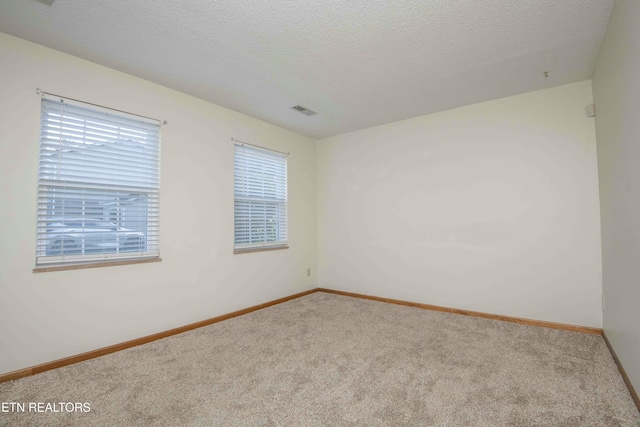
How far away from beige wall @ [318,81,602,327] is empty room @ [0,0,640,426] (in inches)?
1.0

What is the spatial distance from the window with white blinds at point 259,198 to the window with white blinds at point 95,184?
3.45 feet

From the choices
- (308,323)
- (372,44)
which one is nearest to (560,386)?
(308,323)

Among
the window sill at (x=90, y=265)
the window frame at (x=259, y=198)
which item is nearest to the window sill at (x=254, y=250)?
the window frame at (x=259, y=198)

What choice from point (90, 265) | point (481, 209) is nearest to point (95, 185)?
point (90, 265)

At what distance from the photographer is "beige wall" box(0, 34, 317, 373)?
7.05ft

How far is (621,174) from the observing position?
1982 millimetres

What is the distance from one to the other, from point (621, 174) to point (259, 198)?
11.9 feet

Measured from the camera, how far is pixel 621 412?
1646mm

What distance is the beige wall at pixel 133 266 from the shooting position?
2148mm

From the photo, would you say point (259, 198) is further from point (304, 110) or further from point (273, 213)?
point (304, 110)

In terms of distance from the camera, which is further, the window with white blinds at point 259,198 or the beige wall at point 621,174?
the window with white blinds at point 259,198

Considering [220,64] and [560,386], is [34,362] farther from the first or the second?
[560,386]

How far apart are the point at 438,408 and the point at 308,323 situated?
1.78m

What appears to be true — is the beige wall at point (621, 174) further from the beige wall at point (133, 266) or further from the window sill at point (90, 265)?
the window sill at point (90, 265)
